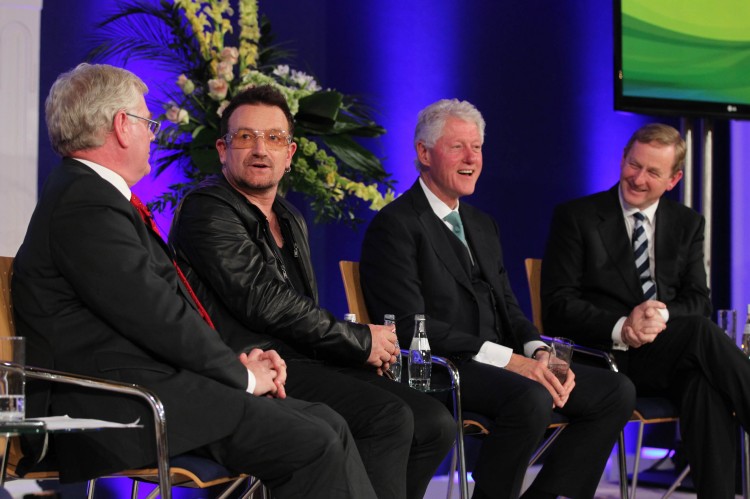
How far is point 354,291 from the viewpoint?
4.08m

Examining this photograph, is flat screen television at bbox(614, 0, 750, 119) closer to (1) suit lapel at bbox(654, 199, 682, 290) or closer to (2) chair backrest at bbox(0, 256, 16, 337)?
(1) suit lapel at bbox(654, 199, 682, 290)

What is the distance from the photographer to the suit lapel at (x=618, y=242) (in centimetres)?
460

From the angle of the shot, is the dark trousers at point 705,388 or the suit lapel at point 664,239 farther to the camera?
the suit lapel at point 664,239

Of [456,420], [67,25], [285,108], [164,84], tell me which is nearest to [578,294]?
[456,420]

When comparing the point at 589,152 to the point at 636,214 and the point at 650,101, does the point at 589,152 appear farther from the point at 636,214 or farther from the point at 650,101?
the point at 636,214

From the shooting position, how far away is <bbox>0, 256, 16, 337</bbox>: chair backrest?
274cm

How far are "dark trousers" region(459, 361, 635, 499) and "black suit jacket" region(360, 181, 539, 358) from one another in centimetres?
20

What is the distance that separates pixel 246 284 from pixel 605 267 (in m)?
1.94

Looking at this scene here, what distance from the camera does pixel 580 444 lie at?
393 centimetres

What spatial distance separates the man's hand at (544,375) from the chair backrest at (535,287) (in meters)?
0.70

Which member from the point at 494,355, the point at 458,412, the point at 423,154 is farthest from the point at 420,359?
the point at 423,154

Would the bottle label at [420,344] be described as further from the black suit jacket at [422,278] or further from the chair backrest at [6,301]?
the chair backrest at [6,301]

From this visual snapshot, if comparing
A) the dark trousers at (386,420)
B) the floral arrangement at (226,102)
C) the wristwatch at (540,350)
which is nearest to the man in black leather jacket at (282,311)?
the dark trousers at (386,420)

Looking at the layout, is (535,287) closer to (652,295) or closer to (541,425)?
(652,295)
